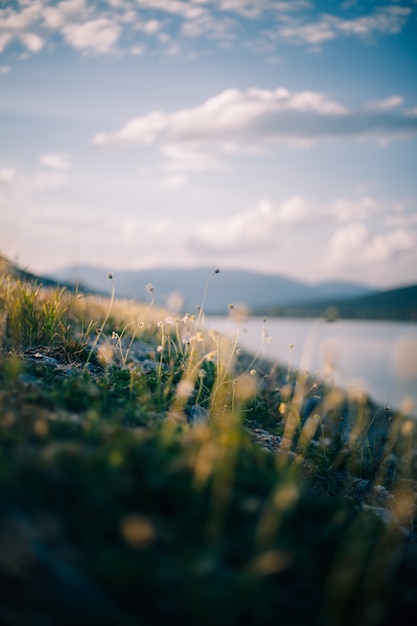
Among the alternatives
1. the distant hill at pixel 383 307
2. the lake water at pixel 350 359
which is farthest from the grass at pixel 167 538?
the distant hill at pixel 383 307

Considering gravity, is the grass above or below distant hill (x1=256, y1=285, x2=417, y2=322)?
below

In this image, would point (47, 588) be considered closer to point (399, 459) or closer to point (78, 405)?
point (78, 405)

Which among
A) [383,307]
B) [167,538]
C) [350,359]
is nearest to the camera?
[167,538]

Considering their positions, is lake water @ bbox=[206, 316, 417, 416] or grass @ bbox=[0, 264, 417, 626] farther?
lake water @ bbox=[206, 316, 417, 416]

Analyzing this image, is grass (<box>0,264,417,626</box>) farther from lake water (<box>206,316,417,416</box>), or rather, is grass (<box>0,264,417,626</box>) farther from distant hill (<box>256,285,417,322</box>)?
distant hill (<box>256,285,417,322</box>)

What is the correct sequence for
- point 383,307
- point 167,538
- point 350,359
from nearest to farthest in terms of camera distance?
point 167,538
point 350,359
point 383,307

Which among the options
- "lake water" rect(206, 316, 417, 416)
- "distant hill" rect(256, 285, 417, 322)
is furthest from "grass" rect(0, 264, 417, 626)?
"distant hill" rect(256, 285, 417, 322)

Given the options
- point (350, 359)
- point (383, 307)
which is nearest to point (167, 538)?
point (350, 359)

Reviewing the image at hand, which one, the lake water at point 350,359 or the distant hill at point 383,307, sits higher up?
the distant hill at point 383,307

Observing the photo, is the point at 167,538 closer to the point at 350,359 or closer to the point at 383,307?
the point at 350,359

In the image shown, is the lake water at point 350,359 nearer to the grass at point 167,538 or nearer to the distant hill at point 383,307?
the grass at point 167,538

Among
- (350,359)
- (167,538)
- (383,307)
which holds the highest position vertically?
(383,307)

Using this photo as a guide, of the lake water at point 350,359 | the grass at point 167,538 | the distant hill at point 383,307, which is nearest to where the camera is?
the grass at point 167,538

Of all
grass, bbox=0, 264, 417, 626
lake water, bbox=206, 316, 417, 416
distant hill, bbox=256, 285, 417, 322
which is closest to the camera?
grass, bbox=0, 264, 417, 626
